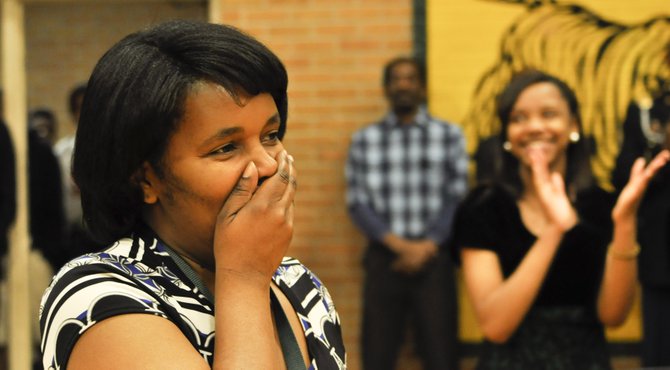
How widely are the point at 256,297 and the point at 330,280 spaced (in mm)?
5121

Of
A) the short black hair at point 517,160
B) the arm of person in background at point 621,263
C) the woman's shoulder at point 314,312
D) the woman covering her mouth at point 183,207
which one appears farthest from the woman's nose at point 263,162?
the short black hair at point 517,160

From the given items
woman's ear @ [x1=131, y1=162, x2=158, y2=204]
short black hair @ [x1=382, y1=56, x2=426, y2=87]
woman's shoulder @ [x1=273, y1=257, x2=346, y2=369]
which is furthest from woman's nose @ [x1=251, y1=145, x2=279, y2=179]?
short black hair @ [x1=382, y1=56, x2=426, y2=87]

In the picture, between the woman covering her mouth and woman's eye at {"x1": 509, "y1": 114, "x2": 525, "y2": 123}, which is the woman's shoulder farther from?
woman's eye at {"x1": 509, "y1": 114, "x2": 525, "y2": 123}

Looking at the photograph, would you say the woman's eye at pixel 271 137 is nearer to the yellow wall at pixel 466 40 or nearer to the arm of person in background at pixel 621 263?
the arm of person in background at pixel 621 263

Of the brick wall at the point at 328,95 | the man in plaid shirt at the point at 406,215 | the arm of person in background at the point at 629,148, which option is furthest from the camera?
the brick wall at the point at 328,95

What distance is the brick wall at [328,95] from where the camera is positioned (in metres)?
6.56

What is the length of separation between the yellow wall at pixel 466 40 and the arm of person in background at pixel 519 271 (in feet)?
9.72

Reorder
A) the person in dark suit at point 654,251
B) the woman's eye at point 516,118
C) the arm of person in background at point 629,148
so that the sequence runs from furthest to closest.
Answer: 1. the arm of person in background at point 629,148
2. the person in dark suit at point 654,251
3. the woman's eye at point 516,118

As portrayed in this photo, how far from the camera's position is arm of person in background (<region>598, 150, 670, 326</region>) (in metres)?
3.37

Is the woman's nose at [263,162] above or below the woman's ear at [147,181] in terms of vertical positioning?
above

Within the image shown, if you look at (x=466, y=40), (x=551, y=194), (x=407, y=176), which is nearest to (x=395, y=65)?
(x=466, y=40)

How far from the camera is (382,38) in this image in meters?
6.55

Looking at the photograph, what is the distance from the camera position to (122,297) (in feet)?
4.70

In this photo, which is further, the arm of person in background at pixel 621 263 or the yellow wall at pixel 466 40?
the yellow wall at pixel 466 40
